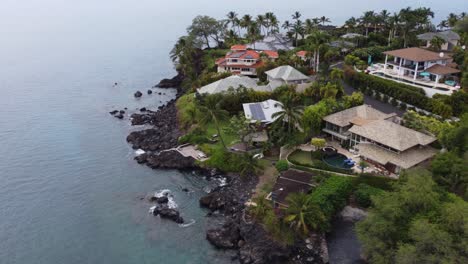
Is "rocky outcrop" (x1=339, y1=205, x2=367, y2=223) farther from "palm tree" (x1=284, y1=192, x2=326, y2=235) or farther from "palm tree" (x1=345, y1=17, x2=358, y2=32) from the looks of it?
"palm tree" (x1=345, y1=17, x2=358, y2=32)

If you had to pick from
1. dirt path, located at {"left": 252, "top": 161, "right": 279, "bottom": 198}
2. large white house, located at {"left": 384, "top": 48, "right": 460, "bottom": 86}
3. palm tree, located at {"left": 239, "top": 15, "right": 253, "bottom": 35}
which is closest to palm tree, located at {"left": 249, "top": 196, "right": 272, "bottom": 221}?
dirt path, located at {"left": 252, "top": 161, "right": 279, "bottom": 198}

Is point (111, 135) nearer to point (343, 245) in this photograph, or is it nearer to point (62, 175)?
point (62, 175)

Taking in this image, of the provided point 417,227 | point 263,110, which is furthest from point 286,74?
point 417,227

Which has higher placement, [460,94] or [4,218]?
[460,94]

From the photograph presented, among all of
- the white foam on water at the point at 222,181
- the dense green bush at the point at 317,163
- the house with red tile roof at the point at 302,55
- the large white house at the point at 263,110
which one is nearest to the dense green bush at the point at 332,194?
the dense green bush at the point at 317,163

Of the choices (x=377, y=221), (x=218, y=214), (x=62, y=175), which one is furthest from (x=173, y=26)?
(x=377, y=221)

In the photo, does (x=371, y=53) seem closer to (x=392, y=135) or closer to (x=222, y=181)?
(x=392, y=135)

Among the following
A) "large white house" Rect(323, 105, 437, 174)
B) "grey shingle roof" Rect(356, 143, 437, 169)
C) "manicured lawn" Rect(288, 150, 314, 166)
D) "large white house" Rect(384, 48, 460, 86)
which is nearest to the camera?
"grey shingle roof" Rect(356, 143, 437, 169)
